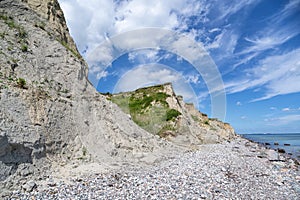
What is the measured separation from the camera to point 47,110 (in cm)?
1011

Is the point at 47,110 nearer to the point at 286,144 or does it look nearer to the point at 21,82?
the point at 21,82

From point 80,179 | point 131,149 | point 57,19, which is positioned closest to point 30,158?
point 80,179

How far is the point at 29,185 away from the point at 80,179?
177 centimetres

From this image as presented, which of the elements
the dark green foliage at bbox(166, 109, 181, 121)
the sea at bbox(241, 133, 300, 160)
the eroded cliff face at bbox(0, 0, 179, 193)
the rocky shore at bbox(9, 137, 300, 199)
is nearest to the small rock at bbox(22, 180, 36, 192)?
the rocky shore at bbox(9, 137, 300, 199)

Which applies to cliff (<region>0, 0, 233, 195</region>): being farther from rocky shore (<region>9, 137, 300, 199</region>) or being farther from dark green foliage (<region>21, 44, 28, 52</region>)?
rocky shore (<region>9, 137, 300, 199</region>)

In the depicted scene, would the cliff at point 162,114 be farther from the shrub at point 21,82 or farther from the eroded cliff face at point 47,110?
the shrub at point 21,82

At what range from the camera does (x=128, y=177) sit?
923cm

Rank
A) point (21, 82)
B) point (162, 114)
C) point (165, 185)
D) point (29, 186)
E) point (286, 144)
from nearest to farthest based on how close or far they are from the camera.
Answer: point (29, 186)
point (165, 185)
point (21, 82)
point (162, 114)
point (286, 144)

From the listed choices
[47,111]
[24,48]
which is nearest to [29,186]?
[47,111]

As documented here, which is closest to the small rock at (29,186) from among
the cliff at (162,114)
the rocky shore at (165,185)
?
the rocky shore at (165,185)

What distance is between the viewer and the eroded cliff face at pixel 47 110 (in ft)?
26.7

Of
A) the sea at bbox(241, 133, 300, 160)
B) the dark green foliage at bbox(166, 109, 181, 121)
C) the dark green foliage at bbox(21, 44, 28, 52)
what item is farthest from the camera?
the sea at bbox(241, 133, 300, 160)

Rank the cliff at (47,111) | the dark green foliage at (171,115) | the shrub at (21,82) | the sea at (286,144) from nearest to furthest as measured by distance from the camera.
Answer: the cliff at (47,111), the shrub at (21,82), the dark green foliage at (171,115), the sea at (286,144)

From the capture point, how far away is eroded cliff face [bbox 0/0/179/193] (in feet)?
26.7
